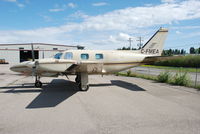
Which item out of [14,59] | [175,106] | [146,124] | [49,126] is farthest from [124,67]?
[14,59]

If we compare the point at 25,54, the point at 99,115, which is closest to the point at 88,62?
the point at 99,115

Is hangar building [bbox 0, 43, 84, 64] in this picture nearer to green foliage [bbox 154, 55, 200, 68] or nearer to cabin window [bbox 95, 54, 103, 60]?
green foliage [bbox 154, 55, 200, 68]

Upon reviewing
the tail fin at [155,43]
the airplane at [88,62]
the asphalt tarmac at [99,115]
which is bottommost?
the asphalt tarmac at [99,115]

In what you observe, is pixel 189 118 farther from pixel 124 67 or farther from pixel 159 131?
pixel 124 67

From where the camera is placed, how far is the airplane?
9.93 m

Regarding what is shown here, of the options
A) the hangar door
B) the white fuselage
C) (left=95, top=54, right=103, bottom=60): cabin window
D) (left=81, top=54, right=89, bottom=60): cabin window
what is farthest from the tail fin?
the hangar door

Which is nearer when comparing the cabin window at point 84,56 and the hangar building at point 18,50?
the cabin window at point 84,56

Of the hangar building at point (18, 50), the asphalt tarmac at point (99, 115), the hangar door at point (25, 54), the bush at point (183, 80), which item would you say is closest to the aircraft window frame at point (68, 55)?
the asphalt tarmac at point (99, 115)

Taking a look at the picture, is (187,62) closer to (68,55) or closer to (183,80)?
(183,80)

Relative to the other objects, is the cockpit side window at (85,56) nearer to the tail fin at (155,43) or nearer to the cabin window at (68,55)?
the cabin window at (68,55)

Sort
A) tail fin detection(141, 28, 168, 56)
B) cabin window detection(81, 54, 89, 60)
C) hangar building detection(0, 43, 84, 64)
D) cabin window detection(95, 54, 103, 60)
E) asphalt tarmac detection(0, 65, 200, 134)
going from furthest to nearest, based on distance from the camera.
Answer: hangar building detection(0, 43, 84, 64) < tail fin detection(141, 28, 168, 56) < cabin window detection(95, 54, 103, 60) < cabin window detection(81, 54, 89, 60) < asphalt tarmac detection(0, 65, 200, 134)

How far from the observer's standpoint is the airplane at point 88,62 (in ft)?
32.6

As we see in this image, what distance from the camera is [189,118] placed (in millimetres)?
6258

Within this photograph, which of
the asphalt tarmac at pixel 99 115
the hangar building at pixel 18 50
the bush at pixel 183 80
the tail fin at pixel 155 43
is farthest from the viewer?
the hangar building at pixel 18 50
